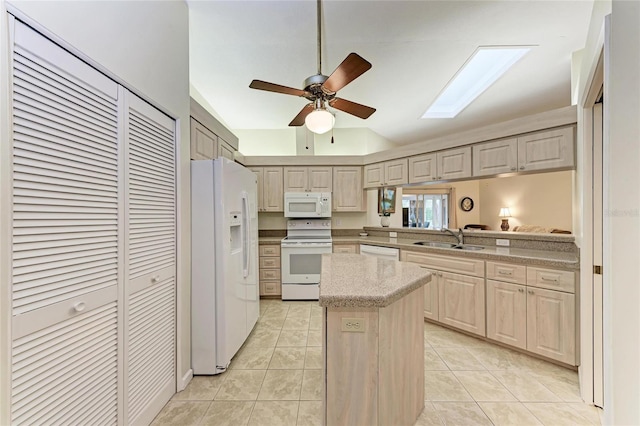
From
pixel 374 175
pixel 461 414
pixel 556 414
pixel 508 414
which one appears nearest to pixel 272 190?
pixel 374 175

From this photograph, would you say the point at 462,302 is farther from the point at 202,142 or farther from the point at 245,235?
the point at 202,142

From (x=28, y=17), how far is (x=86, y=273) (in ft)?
3.30

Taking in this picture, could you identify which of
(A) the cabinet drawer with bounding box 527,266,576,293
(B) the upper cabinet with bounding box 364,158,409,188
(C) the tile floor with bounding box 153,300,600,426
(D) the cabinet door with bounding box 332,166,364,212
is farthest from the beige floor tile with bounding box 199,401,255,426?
(B) the upper cabinet with bounding box 364,158,409,188

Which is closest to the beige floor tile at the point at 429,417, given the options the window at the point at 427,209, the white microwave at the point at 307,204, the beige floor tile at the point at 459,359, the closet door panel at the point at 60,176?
the beige floor tile at the point at 459,359

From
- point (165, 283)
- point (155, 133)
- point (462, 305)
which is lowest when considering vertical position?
point (462, 305)

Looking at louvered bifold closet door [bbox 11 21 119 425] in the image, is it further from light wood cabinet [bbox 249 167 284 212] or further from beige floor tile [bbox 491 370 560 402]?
light wood cabinet [bbox 249 167 284 212]

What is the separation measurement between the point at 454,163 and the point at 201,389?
131 inches

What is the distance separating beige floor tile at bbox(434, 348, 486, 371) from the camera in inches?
83.3

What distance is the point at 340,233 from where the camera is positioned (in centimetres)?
443

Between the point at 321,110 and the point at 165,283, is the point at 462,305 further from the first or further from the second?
the point at 165,283

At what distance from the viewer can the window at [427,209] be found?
7.80m

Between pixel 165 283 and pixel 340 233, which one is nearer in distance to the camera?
pixel 165 283

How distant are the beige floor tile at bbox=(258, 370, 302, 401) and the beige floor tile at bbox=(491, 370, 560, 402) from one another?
1564 mm

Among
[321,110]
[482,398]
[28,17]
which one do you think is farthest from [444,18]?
[482,398]
